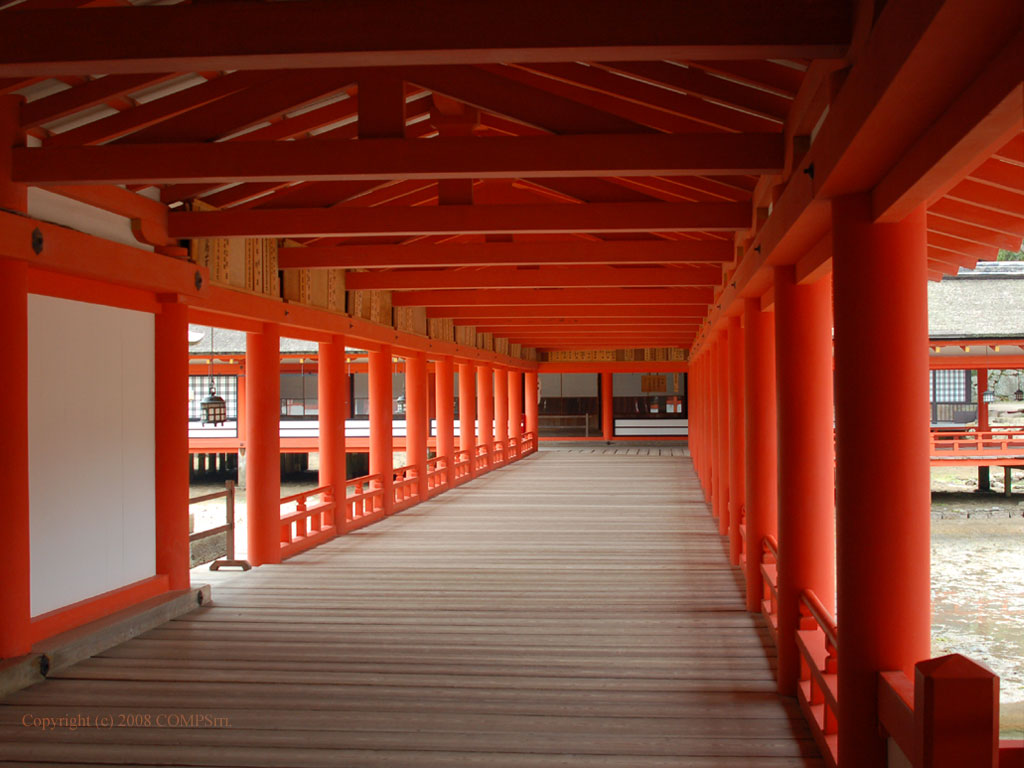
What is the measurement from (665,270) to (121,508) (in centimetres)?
536

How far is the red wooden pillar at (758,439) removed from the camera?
5.51 meters

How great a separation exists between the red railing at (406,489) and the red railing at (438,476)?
0.89 m

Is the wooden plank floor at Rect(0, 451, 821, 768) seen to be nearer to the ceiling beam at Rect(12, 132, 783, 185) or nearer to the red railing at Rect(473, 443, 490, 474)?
the ceiling beam at Rect(12, 132, 783, 185)

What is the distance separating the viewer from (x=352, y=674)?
14.6 ft

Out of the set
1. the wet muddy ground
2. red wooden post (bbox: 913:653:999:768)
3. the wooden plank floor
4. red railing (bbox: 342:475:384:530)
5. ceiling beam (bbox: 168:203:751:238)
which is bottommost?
the wet muddy ground

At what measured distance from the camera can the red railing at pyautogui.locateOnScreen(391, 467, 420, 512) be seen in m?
11.3

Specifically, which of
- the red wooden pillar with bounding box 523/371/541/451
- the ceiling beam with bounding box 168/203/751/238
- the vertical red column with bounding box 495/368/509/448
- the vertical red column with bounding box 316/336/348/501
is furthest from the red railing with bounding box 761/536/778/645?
the red wooden pillar with bounding box 523/371/541/451

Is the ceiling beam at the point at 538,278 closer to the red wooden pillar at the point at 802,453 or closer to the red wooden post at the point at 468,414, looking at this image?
the red wooden pillar at the point at 802,453

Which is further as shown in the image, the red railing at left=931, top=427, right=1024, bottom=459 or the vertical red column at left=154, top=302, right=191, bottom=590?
the red railing at left=931, top=427, right=1024, bottom=459

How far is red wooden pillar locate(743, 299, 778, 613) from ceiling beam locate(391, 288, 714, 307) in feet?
11.9

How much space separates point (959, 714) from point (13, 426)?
4403 mm

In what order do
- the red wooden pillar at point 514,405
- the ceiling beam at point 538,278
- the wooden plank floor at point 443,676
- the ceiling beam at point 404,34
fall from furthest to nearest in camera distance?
1. the red wooden pillar at point 514,405
2. the ceiling beam at point 538,278
3. the wooden plank floor at point 443,676
4. the ceiling beam at point 404,34

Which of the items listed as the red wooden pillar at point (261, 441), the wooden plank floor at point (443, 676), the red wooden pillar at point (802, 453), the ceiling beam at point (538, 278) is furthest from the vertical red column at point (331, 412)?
the red wooden pillar at point (802, 453)

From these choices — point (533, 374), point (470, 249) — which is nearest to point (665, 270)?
point (470, 249)
